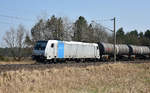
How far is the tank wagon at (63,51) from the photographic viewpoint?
28.6m

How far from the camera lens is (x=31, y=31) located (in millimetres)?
68938

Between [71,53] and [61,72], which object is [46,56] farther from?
[61,72]

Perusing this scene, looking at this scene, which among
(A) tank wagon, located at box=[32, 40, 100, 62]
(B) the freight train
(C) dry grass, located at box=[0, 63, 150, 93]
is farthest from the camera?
(B) the freight train

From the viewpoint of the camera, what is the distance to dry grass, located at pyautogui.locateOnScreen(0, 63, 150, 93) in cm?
1259

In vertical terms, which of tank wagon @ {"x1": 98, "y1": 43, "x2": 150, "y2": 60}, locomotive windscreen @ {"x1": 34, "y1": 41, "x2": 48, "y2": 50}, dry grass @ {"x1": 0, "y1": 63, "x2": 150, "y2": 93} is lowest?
dry grass @ {"x1": 0, "y1": 63, "x2": 150, "y2": 93}

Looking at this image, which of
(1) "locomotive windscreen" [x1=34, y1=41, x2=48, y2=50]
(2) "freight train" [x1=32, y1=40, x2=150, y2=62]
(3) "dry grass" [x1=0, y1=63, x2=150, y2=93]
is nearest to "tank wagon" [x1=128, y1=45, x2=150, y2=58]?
(2) "freight train" [x1=32, y1=40, x2=150, y2=62]

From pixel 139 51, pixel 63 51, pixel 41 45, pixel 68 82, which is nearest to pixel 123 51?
pixel 139 51

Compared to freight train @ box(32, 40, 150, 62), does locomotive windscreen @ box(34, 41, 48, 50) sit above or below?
above

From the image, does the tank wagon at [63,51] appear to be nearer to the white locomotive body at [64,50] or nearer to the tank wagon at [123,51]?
the white locomotive body at [64,50]

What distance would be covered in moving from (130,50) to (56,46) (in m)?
22.4

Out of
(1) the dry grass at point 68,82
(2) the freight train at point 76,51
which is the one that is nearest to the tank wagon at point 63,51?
(2) the freight train at point 76,51

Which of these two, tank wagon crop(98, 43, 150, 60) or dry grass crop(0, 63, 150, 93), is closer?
dry grass crop(0, 63, 150, 93)

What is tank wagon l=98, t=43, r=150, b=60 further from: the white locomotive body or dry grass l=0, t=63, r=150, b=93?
dry grass l=0, t=63, r=150, b=93

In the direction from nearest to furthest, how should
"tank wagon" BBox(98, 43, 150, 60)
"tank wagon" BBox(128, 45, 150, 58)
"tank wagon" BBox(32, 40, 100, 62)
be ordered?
1. "tank wagon" BBox(32, 40, 100, 62)
2. "tank wagon" BBox(98, 43, 150, 60)
3. "tank wagon" BBox(128, 45, 150, 58)
